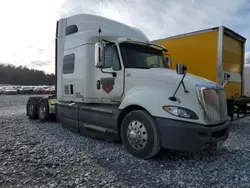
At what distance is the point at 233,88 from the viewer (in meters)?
7.73

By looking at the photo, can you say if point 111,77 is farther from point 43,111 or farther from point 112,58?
point 43,111

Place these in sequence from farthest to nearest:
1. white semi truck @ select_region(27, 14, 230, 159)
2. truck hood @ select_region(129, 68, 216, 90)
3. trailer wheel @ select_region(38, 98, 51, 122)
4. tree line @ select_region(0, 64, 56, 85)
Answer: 1. tree line @ select_region(0, 64, 56, 85)
2. trailer wheel @ select_region(38, 98, 51, 122)
3. truck hood @ select_region(129, 68, 216, 90)
4. white semi truck @ select_region(27, 14, 230, 159)

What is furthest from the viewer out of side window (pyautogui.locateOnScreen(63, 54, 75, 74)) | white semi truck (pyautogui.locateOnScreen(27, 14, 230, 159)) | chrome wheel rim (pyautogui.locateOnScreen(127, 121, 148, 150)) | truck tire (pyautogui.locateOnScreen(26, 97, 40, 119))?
truck tire (pyautogui.locateOnScreen(26, 97, 40, 119))

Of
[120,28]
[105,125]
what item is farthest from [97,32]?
[105,125]

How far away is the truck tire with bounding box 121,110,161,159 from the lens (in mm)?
4121

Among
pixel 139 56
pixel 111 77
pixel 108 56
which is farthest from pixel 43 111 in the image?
pixel 139 56

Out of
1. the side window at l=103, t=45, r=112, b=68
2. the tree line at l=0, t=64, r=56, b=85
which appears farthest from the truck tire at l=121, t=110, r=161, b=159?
the tree line at l=0, t=64, r=56, b=85

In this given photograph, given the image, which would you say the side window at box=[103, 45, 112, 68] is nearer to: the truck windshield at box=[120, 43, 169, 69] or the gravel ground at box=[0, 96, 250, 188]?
the truck windshield at box=[120, 43, 169, 69]

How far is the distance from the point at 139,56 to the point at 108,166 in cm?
270

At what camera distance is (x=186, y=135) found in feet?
12.4

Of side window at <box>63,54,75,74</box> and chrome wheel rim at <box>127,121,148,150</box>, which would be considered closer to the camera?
chrome wheel rim at <box>127,121,148,150</box>

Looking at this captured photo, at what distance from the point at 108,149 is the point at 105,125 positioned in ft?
1.90

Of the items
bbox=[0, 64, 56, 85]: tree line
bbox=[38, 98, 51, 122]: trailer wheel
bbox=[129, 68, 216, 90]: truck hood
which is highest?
bbox=[0, 64, 56, 85]: tree line

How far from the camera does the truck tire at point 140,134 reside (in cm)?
412
